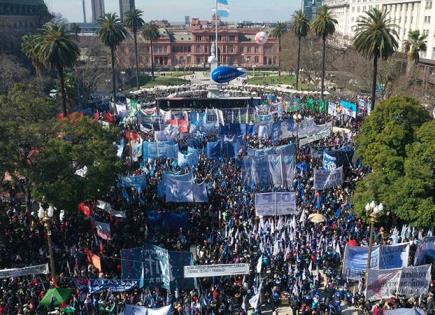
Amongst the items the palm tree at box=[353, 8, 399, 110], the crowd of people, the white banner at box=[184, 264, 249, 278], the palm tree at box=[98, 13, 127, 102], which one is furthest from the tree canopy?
the palm tree at box=[98, 13, 127, 102]

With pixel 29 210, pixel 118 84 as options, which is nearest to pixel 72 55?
pixel 29 210

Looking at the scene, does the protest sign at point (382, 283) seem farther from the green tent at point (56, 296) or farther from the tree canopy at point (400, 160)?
the green tent at point (56, 296)

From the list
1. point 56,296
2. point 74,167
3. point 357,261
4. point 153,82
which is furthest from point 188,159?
point 153,82

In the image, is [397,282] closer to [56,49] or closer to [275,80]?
[56,49]

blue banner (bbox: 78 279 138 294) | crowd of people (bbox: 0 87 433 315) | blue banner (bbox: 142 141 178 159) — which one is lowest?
crowd of people (bbox: 0 87 433 315)

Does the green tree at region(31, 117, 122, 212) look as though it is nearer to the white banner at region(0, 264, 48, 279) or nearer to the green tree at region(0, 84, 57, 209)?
the green tree at region(0, 84, 57, 209)

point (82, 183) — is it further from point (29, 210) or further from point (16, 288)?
A: point (16, 288)
